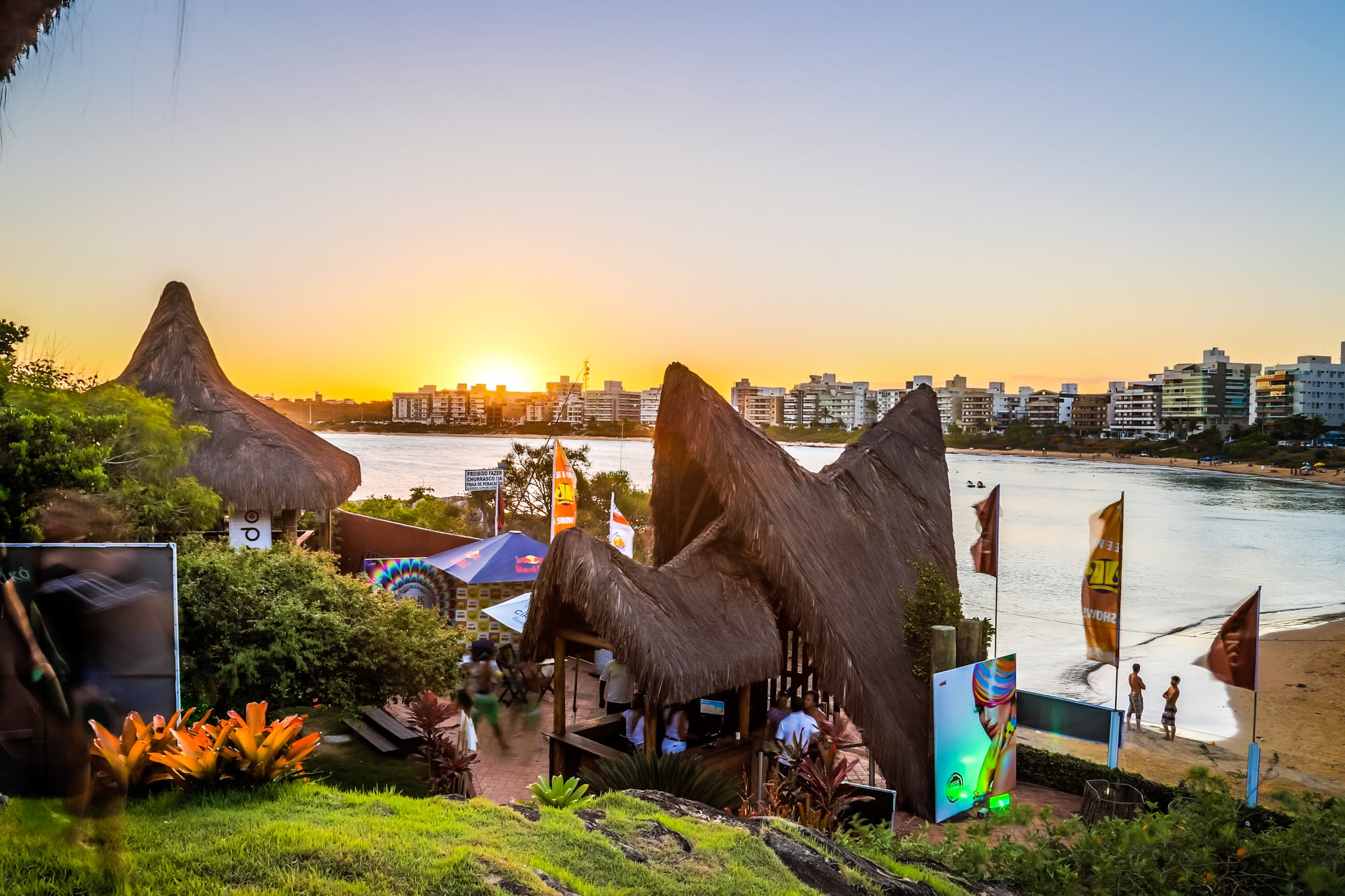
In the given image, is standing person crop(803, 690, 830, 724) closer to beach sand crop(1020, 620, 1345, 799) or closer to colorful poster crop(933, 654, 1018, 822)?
colorful poster crop(933, 654, 1018, 822)

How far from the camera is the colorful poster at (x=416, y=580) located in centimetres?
1338

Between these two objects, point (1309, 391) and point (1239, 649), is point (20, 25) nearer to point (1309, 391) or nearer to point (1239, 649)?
point (1239, 649)

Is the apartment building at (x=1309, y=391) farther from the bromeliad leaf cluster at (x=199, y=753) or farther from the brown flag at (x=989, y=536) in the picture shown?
the bromeliad leaf cluster at (x=199, y=753)

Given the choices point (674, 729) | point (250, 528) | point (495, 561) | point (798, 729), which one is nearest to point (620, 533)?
point (495, 561)

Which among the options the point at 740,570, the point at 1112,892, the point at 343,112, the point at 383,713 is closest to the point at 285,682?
the point at 383,713

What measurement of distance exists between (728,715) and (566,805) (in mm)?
4709

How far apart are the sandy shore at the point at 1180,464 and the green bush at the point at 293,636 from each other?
86712 millimetres

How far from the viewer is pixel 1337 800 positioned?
4418 mm

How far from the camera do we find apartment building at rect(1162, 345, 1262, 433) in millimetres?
115812

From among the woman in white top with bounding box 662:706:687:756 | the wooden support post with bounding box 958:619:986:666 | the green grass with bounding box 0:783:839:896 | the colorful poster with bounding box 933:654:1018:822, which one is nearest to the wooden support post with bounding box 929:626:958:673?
the colorful poster with bounding box 933:654:1018:822

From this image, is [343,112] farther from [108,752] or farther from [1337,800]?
[1337,800]

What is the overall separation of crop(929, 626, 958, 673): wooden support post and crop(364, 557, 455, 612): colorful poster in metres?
8.35

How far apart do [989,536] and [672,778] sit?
8.36 metres

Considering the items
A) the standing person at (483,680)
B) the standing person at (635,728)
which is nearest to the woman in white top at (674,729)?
the standing person at (635,728)
